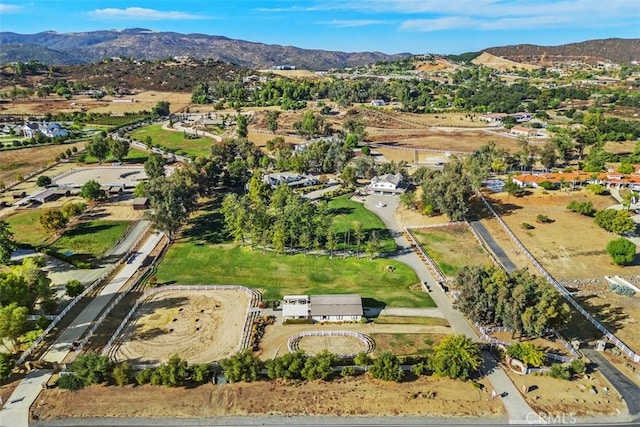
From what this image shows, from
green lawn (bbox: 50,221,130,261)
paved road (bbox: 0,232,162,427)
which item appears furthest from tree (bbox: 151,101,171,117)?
paved road (bbox: 0,232,162,427)

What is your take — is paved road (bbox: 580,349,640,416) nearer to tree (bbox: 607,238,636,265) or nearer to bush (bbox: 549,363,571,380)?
bush (bbox: 549,363,571,380)

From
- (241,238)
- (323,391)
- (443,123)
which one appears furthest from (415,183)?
(443,123)

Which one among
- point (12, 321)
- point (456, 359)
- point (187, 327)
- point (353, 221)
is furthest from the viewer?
point (353, 221)

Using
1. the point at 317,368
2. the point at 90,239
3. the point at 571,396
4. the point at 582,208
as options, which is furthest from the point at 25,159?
the point at 582,208

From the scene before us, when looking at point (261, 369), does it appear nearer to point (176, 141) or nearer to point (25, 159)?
point (25, 159)

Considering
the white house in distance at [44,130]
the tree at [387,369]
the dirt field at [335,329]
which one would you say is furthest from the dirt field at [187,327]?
the white house in distance at [44,130]
